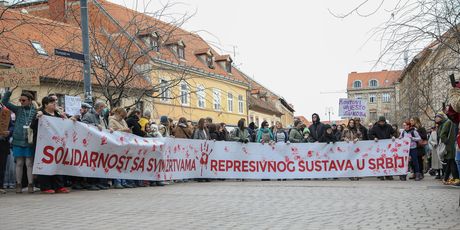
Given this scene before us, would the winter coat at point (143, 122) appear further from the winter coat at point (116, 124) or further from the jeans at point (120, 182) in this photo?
the jeans at point (120, 182)

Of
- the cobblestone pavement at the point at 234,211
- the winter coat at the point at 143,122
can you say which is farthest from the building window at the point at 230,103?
the cobblestone pavement at the point at 234,211

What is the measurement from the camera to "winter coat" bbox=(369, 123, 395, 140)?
53.7ft

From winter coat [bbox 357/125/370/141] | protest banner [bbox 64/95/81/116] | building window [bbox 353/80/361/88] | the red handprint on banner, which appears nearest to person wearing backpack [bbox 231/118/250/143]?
the red handprint on banner

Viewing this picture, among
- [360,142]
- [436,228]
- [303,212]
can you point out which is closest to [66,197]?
[303,212]

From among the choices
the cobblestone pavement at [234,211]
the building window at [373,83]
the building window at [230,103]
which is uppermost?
Result: the building window at [373,83]

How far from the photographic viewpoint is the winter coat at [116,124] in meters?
12.7

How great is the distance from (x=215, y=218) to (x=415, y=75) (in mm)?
11405

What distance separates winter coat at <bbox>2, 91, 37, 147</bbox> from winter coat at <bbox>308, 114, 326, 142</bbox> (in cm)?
908

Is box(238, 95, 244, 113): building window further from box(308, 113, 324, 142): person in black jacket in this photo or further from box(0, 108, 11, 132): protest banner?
box(0, 108, 11, 132): protest banner

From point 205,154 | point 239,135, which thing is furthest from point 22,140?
point 239,135

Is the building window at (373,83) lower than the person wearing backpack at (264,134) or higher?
higher

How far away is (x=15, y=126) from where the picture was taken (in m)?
10.7

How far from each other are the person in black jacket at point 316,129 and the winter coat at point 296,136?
1.53 feet

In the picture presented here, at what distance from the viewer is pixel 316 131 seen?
17.1m
